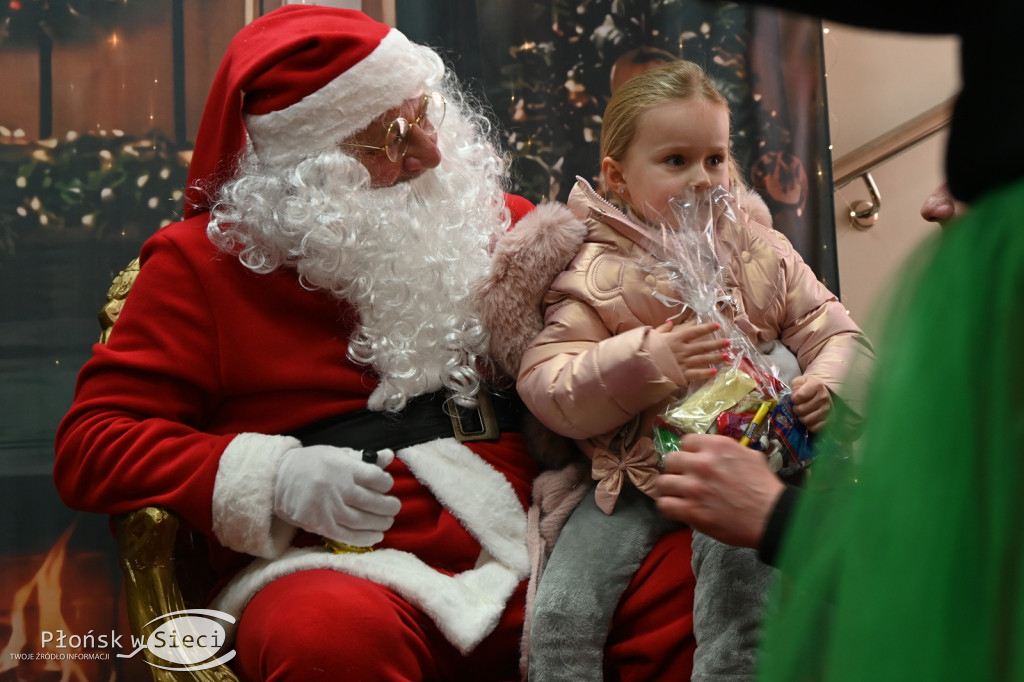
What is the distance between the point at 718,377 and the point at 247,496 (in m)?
0.94

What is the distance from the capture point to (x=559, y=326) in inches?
76.9

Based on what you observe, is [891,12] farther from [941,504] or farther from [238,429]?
[238,429]

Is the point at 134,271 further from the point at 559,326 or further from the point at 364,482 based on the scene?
the point at 559,326

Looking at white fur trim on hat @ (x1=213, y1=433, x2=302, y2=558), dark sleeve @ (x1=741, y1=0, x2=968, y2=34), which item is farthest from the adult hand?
white fur trim on hat @ (x1=213, y1=433, x2=302, y2=558)

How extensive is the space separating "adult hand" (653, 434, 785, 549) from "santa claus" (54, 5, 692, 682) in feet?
1.57

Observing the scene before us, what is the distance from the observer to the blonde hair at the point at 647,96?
1.99 meters

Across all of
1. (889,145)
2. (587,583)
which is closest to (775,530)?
(587,583)

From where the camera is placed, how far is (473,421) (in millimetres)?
2094

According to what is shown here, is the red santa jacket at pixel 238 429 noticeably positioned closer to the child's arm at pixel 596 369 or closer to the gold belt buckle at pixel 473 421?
the gold belt buckle at pixel 473 421

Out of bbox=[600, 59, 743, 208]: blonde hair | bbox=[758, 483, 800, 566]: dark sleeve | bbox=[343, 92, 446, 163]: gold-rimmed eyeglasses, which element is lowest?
bbox=[758, 483, 800, 566]: dark sleeve

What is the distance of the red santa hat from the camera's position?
212 cm

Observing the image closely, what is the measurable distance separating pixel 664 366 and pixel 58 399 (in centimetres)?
172

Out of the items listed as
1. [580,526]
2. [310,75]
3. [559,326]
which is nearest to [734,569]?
[580,526]

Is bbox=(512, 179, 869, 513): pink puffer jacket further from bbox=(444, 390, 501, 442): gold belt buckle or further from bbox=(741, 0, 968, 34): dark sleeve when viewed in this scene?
bbox=(741, 0, 968, 34): dark sleeve
